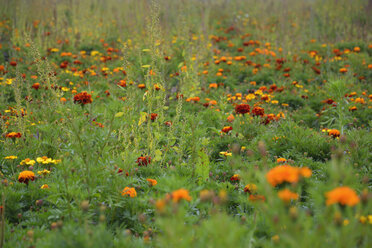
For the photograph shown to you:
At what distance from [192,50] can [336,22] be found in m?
4.61

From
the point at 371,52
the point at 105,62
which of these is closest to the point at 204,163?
the point at 105,62

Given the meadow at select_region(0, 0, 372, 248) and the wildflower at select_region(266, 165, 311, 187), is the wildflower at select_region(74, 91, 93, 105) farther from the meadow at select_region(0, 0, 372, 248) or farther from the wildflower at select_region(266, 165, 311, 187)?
the wildflower at select_region(266, 165, 311, 187)

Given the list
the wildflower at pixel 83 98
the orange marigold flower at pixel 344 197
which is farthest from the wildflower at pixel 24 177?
the orange marigold flower at pixel 344 197

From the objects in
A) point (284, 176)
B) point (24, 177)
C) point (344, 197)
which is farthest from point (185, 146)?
point (344, 197)

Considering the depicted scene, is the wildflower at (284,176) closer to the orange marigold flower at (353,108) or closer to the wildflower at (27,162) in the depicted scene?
the wildflower at (27,162)

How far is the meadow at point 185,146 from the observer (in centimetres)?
124

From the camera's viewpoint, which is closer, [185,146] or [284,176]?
[284,176]

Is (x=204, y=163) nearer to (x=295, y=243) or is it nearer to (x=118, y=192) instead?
(x=118, y=192)

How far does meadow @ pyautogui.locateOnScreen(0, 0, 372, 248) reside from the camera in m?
1.24

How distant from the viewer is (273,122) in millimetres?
3867

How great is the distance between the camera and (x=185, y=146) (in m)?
3.14

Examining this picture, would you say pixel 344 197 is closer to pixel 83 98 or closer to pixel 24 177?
pixel 83 98

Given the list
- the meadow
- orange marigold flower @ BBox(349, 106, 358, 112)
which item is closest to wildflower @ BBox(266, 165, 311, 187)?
the meadow

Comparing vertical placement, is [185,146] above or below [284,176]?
below
